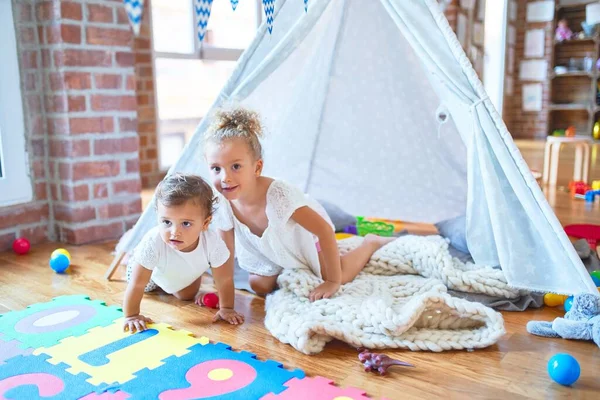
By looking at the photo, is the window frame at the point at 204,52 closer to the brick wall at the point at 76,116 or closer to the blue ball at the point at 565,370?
the brick wall at the point at 76,116

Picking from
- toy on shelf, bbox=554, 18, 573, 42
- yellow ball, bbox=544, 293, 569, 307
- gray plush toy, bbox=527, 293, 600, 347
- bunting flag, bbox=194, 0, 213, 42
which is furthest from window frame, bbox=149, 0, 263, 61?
toy on shelf, bbox=554, 18, 573, 42

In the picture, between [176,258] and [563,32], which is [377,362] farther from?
[563,32]

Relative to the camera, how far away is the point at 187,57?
3.85 m

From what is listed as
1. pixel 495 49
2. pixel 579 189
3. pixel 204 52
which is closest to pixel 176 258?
pixel 204 52

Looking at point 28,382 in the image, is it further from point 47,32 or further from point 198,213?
point 47,32

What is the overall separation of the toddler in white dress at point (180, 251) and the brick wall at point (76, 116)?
888 millimetres

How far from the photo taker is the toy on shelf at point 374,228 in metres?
2.35

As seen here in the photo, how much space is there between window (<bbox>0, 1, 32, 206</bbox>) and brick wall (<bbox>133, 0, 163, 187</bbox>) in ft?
4.74

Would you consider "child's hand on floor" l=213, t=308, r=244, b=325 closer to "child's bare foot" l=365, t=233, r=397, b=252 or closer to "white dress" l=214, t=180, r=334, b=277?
"white dress" l=214, t=180, r=334, b=277

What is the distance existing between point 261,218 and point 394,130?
3.11 ft

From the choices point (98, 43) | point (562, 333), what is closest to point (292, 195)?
point (562, 333)

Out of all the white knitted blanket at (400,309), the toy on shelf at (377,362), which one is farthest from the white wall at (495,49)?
the toy on shelf at (377,362)

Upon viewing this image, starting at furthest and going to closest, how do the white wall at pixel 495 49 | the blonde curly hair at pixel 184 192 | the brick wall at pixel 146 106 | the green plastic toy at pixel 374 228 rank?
the white wall at pixel 495 49 < the brick wall at pixel 146 106 < the green plastic toy at pixel 374 228 < the blonde curly hair at pixel 184 192

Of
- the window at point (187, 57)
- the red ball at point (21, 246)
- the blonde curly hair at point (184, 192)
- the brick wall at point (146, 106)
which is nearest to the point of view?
the blonde curly hair at point (184, 192)
